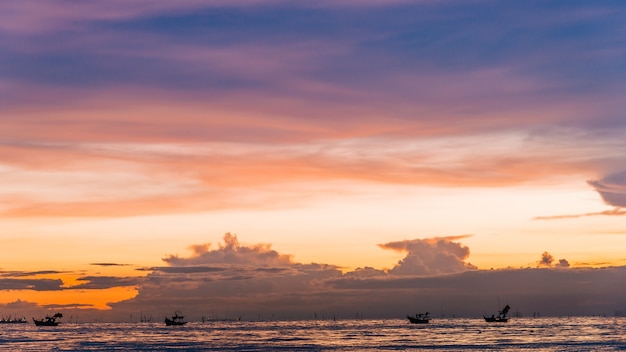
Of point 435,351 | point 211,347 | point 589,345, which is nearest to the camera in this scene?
point 435,351

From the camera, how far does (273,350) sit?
6471 inches

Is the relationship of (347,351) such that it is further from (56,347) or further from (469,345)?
(56,347)

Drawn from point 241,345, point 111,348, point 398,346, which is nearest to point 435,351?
point 398,346

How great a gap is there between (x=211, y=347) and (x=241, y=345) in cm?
Answer: 1038

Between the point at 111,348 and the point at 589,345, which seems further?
the point at 111,348

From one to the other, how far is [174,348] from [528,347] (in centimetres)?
7564

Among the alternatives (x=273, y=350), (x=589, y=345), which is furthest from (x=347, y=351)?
(x=589, y=345)

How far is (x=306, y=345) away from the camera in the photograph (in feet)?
592

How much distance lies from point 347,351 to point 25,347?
7908cm

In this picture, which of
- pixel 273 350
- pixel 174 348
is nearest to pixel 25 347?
pixel 174 348

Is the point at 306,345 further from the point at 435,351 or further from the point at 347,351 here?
the point at 435,351

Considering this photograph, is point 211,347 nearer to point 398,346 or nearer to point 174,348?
point 174,348

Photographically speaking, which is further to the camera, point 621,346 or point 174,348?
point 174,348

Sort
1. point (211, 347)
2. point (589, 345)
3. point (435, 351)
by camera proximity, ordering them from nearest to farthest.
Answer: point (435, 351) < point (589, 345) < point (211, 347)
